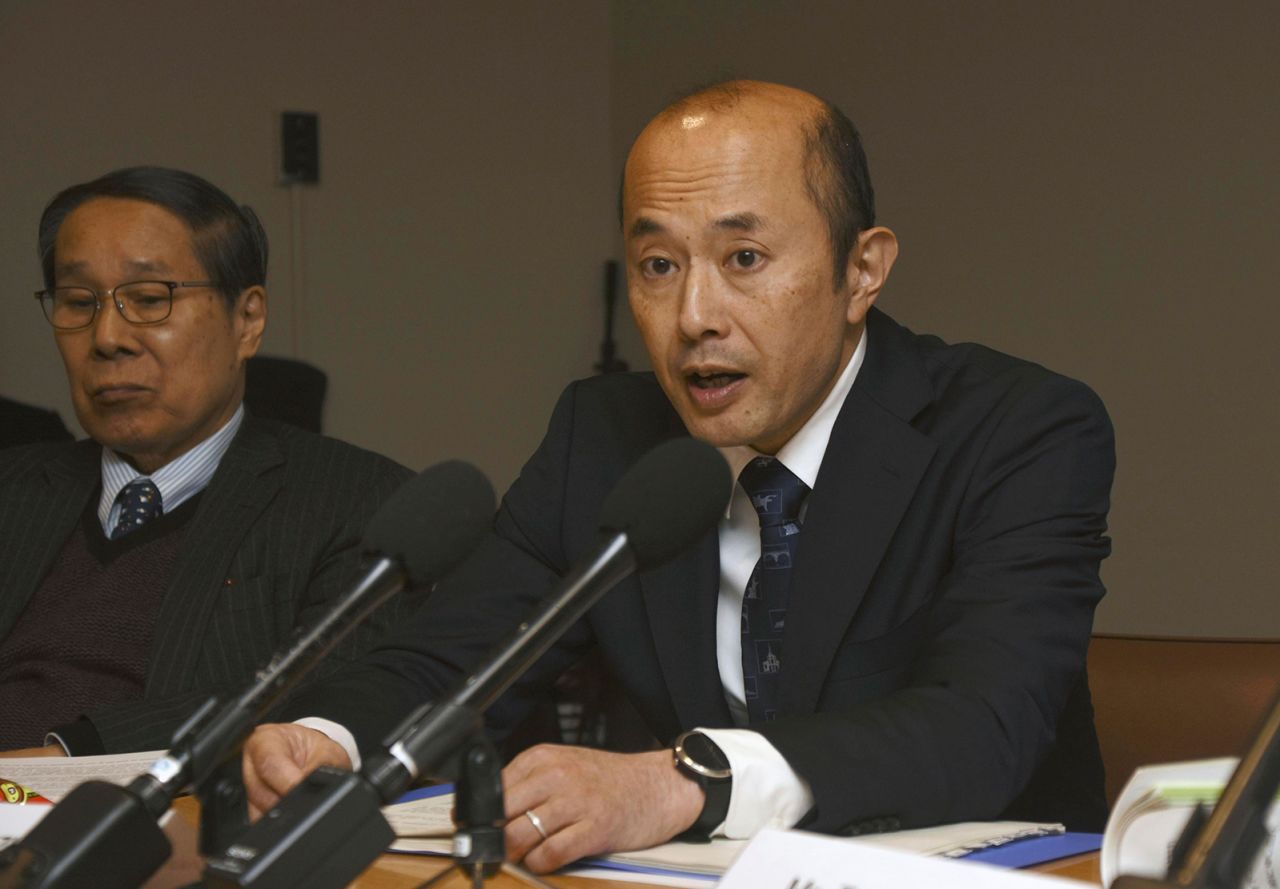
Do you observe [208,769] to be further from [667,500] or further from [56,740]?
[56,740]

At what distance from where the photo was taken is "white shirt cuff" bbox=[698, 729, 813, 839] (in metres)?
1.21

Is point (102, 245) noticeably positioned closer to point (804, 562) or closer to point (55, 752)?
point (55, 752)

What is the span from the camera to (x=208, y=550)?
222 cm

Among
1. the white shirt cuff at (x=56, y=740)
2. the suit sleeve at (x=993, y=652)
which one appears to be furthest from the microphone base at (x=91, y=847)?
the white shirt cuff at (x=56, y=740)

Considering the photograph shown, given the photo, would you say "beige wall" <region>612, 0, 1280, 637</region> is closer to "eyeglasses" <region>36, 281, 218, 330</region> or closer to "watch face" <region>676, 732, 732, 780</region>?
"eyeglasses" <region>36, 281, 218, 330</region>

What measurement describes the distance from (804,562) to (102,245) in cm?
127

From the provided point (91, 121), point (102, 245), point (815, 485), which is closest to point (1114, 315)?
point (815, 485)

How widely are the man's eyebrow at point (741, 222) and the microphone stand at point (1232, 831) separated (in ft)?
3.39

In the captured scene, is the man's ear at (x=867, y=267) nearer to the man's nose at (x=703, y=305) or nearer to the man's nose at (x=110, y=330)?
the man's nose at (x=703, y=305)

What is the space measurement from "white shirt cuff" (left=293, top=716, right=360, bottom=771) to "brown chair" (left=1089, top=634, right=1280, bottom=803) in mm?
823

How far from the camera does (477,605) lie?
72.5 inches

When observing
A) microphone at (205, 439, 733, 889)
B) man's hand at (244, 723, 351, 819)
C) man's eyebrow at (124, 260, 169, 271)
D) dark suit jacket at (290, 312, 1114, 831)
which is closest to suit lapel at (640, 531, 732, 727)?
dark suit jacket at (290, 312, 1114, 831)

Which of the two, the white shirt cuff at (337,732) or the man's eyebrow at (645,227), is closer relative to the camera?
the white shirt cuff at (337,732)

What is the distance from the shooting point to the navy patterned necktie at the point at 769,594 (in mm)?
1699
